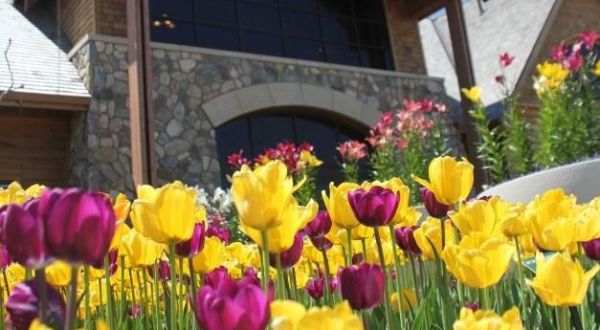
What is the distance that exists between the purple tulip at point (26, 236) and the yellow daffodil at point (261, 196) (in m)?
0.31

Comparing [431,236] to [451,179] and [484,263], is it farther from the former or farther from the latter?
[484,263]

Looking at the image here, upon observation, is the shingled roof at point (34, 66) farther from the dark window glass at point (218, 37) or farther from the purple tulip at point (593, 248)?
the purple tulip at point (593, 248)

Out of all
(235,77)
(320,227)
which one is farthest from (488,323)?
(235,77)

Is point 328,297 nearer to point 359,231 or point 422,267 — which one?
point 359,231

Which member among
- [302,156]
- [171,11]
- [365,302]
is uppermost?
[171,11]

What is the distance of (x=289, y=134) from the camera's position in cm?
1041

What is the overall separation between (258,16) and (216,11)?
779mm

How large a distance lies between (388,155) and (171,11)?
453cm

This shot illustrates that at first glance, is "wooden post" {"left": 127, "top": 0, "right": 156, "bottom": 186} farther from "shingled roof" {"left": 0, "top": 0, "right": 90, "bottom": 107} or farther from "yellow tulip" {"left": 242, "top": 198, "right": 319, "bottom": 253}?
"yellow tulip" {"left": 242, "top": 198, "right": 319, "bottom": 253}

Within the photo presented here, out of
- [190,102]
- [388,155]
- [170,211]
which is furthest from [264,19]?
[170,211]

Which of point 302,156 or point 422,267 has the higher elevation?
point 302,156

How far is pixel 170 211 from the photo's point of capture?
96cm

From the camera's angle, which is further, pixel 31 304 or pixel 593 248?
pixel 593 248

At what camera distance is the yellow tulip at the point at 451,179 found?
1354 millimetres
